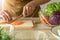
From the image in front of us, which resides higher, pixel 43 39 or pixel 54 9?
pixel 54 9

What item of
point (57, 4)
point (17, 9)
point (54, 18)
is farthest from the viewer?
point (17, 9)

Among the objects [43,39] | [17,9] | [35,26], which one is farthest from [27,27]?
[17,9]

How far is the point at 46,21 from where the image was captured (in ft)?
2.95

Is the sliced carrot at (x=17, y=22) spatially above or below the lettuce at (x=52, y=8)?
below

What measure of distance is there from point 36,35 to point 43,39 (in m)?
0.03

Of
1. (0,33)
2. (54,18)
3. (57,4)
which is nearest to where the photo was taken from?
(0,33)

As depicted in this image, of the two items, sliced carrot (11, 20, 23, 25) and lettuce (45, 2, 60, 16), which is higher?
lettuce (45, 2, 60, 16)

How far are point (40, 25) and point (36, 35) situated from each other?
181 mm

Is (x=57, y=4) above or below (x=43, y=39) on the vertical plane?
above

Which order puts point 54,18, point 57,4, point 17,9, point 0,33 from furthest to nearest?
point 17,9
point 57,4
point 54,18
point 0,33

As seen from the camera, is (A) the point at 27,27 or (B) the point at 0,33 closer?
(B) the point at 0,33

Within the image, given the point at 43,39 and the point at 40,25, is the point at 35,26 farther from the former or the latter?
the point at 43,39

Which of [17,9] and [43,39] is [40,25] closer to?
[43,39]

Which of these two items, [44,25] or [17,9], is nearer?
[44,25]
